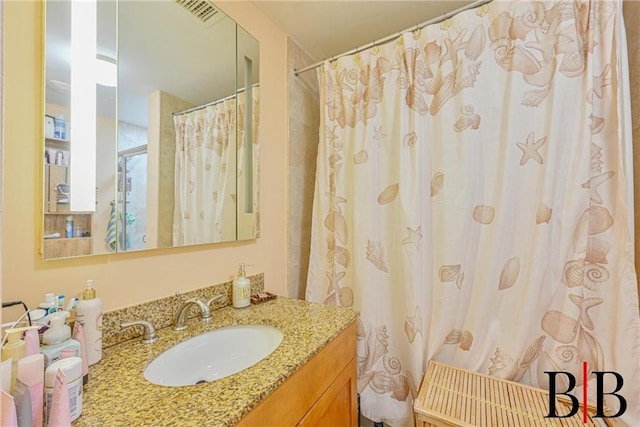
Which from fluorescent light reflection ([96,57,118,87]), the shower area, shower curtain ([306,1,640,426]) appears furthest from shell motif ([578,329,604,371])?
fluorescent light reflection ([96,57,118,87])

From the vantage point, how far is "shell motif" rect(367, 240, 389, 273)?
134 centimetres

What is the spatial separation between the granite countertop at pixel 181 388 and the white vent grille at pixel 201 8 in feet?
3.92

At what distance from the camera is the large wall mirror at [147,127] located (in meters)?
0.77

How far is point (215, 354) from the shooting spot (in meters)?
0.95

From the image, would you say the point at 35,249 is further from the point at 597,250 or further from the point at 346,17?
the point at 597,250

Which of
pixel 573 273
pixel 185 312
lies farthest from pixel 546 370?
pixel 185 312

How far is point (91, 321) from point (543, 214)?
1504 mm

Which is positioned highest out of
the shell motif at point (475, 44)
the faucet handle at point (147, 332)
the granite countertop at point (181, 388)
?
the shell motif at point (475, 44)

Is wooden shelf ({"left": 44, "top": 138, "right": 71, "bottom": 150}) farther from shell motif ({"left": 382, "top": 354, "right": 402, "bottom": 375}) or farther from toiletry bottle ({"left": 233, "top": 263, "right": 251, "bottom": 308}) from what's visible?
shell motif ({"left": 382, "top": 354, "right": 402, "bottom": 375})

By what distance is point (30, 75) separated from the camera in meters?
0.72

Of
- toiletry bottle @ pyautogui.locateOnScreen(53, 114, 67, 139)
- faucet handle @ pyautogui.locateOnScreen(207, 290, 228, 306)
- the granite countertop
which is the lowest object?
the granite countertop

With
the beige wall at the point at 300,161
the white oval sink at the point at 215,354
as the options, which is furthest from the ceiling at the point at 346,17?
the white oval sink at the point at 215,354

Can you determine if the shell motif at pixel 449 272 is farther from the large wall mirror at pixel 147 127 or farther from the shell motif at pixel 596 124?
the large wall mirror at pixel 147 127

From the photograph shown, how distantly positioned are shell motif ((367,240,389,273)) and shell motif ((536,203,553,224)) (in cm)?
62
